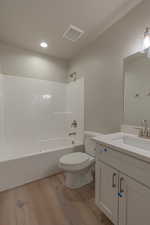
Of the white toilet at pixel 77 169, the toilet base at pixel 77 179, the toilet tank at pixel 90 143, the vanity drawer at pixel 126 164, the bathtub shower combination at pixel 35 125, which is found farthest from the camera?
the toilet tank at pixel 90 143

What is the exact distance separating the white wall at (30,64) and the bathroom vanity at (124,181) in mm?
2114

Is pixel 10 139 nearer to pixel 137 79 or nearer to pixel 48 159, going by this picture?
pixel 48 159

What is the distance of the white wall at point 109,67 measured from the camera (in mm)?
1339

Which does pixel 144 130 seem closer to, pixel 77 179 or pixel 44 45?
pixel 77 179

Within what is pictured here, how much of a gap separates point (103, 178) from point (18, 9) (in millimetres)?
2237

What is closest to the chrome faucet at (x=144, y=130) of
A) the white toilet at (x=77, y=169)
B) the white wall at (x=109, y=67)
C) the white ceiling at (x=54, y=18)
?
the white wall at (x=109, y=67)

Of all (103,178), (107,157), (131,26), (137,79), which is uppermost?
(131,26)

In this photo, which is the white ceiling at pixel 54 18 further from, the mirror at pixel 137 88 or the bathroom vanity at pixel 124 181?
the bathroom vanity at pixel 124 181

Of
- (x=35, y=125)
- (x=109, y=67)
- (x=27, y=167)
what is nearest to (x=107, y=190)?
(x=27, y=167)

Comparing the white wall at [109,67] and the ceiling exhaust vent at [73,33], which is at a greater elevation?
the ceiling exhaust vent at [73,33]

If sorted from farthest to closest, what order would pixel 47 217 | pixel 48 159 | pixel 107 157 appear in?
1. pixel 48 159
2. pixel 47 217
3. pixel 107 157

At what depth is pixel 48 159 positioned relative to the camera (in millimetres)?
1938

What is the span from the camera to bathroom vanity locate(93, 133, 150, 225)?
769 millimetres

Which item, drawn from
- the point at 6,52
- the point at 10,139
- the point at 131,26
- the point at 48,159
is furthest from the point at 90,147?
the point at 6,52
